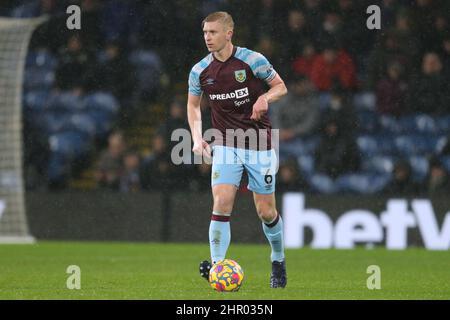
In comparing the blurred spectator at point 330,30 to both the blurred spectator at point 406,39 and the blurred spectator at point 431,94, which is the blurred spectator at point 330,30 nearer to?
the blurred spectator at point 406,39

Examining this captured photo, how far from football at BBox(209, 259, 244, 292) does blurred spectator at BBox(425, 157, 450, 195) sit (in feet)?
21.0

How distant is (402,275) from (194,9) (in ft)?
19.3

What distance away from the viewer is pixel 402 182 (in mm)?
13422

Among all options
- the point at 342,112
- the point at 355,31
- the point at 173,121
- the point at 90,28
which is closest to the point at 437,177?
the point at 342,112

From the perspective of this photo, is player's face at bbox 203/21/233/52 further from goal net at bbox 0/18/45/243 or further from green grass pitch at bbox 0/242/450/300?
goal net at bbox 0/18/45/243

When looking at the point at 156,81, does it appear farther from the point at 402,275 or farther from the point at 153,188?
the point at 402,275

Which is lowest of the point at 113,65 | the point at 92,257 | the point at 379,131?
the point at 92,257

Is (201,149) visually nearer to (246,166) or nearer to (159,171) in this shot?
(246,166)

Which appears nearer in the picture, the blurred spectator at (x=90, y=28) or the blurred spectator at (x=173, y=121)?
the blurred spectator at (x=173, y=121)

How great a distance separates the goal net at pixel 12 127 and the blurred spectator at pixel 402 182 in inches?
189

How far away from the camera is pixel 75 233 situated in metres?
14.0

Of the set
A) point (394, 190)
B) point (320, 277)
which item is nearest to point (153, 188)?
point (394, 190)

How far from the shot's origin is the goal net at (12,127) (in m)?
13.8

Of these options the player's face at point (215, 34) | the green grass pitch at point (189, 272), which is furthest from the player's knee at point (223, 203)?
the player's face at point (215, 34)
